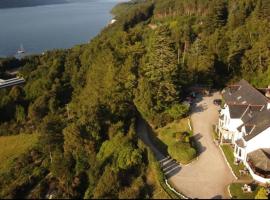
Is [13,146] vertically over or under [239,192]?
under

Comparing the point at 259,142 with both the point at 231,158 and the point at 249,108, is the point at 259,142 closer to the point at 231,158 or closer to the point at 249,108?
the point at 231,158

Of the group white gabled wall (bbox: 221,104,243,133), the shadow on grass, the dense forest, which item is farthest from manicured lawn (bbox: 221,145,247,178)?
the dense forest

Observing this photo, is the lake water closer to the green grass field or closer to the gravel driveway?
the green grass field

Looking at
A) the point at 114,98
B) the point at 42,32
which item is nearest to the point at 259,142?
the point at 114,98

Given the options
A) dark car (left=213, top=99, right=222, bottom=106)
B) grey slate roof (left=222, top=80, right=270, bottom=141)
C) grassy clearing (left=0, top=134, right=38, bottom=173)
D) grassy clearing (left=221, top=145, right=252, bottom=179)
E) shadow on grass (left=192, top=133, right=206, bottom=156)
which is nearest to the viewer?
grassy clearing (left=221, top=145, right=252, bottom=179)

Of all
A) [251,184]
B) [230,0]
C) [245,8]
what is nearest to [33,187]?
[251,184]

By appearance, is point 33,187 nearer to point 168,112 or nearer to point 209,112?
point 168,112
